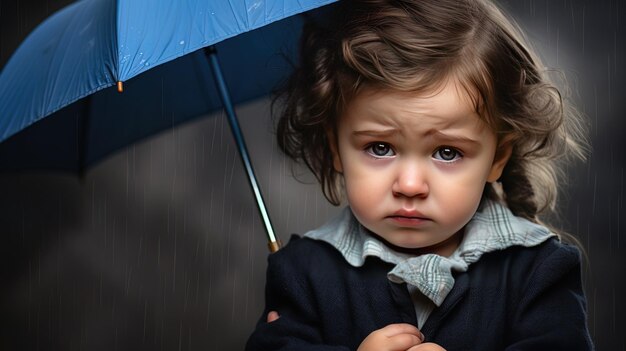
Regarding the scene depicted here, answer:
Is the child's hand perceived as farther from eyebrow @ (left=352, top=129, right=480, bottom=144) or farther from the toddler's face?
eyebrow @ (left=352, top=129, right=480, bottom=144)

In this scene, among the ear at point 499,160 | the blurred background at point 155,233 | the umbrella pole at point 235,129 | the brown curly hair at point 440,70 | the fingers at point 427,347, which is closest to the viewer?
the fingers at point 427,347

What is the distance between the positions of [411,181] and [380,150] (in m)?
0.13

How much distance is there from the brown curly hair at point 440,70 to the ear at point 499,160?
2 cm

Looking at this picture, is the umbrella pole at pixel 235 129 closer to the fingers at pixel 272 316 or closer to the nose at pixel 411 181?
the fingers at pixel 272 316

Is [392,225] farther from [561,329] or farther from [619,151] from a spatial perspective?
[619,151]

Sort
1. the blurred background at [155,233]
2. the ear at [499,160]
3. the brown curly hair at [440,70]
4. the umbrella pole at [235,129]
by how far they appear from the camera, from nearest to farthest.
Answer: the brown curly hair at [440,70] < the ear at [499,160] < the umbrella pole at [235,129] < the blurred background at [155,233]

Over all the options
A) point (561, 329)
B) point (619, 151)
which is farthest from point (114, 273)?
point (561, 329)

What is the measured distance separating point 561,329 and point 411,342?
334 mm

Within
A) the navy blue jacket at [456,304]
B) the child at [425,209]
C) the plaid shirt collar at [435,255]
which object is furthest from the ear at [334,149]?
the navy blue jacket at [456,304]

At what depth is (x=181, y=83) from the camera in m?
2.95

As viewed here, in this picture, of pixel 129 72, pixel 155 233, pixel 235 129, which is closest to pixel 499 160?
pixel 235 129

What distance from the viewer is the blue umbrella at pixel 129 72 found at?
224cm

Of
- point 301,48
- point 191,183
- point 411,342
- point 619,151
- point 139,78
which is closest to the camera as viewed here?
point 411,342

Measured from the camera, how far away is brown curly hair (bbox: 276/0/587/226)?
230 centimetres
